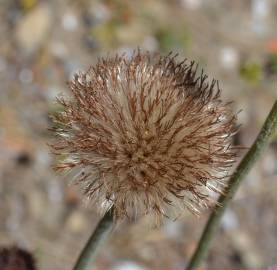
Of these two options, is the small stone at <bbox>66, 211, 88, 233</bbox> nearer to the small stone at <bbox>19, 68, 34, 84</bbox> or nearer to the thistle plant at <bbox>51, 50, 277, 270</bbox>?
the small stone at <bbox>19, 68, 34, 84</bbox>

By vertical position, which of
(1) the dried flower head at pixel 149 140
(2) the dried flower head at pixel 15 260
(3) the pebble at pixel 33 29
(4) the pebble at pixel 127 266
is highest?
(3) the pebble at pixel 33 29

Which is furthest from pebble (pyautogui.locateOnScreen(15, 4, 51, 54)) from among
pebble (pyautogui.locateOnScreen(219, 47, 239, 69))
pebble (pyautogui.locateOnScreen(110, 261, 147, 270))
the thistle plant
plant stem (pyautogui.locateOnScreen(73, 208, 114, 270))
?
plant stem (pyautogui.locateOnScreen(73, 208, 114, 270))

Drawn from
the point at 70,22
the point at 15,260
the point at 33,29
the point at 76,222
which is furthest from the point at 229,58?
the point at 15,260

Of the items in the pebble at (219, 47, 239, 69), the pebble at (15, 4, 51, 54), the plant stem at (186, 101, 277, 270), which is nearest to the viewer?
the plant stem at (186, 101, 277, 270)

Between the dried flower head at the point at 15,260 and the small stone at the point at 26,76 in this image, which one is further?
the small stone at the point at 26,76

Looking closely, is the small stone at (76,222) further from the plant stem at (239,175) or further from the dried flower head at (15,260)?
the plant stem at (239,175)

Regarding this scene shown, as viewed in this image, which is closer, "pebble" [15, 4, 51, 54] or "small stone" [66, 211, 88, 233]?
"small stone" [66, 211, 88, 233]

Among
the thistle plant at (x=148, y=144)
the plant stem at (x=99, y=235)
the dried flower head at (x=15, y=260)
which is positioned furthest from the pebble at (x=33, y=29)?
the plant stem at (x=99, y=235)
